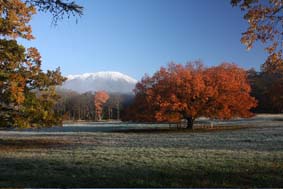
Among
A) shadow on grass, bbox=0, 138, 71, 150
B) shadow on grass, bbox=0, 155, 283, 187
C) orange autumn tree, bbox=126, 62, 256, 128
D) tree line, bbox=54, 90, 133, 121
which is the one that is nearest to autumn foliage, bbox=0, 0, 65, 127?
shadow on grass, bbox=0, 138, 71, 150

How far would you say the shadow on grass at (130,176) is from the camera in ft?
32.1

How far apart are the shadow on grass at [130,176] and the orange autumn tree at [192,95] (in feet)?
100

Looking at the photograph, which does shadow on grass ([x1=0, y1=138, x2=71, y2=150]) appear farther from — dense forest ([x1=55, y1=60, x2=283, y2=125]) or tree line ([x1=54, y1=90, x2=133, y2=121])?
tree line ([x1=54, y1=90, x2=133, y2=121])

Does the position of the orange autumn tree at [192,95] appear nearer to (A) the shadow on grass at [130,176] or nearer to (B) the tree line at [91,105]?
(A) the shadow on grass at [130,176]

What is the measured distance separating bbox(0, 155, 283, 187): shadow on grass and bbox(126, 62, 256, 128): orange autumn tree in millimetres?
30604

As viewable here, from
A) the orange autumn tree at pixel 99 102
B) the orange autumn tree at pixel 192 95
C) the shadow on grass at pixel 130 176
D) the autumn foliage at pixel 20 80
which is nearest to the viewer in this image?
the shadow on grass at pixel 130 176

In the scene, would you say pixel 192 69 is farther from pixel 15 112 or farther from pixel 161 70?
pixel 15 112

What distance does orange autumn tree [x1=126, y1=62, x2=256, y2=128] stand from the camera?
44.6 meters

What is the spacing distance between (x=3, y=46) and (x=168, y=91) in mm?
25303

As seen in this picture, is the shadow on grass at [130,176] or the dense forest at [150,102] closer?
the shadow on grass at [130,176]

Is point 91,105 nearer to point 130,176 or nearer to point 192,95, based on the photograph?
point 192,95

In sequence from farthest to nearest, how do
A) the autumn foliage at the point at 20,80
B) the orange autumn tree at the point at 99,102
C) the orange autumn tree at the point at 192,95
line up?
the orange autumn tree at the point at 99,102, the orange autumn tree at the point at 192,95, the autumn foliage at the point at 20,80

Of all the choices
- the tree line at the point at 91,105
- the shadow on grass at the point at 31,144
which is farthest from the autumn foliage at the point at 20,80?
the tree line at the point at 91,105

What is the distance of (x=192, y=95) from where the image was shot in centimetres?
4497
